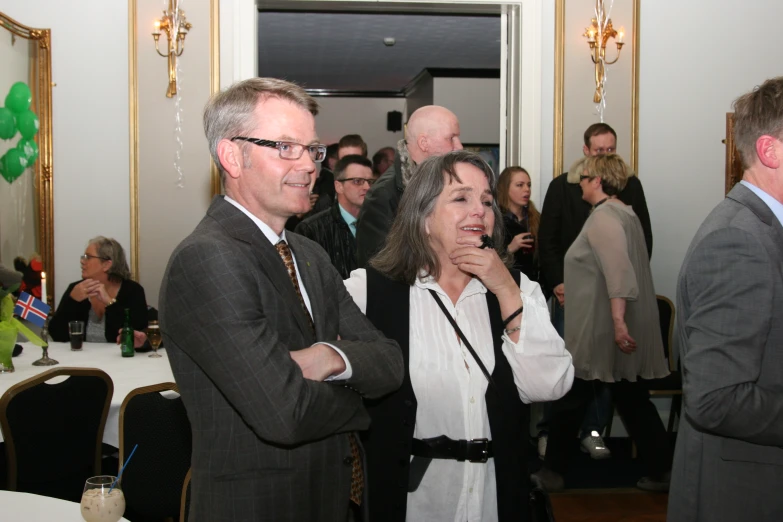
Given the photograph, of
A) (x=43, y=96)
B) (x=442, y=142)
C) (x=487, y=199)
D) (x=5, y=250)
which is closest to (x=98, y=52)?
(x=43, y=96)

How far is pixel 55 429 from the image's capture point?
9.84ft

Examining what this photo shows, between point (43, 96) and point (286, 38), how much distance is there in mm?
4277

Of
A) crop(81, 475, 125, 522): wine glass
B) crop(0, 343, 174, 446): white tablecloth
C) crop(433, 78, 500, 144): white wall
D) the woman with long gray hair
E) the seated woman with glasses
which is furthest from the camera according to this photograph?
crop(433, 78, 500, 144): white wall

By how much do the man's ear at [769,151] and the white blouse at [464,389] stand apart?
2.09ft

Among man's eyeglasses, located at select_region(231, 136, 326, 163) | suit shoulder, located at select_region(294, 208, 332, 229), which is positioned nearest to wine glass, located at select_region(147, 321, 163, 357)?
suit shoulder, located at select_region(294, 208, 332, 229)

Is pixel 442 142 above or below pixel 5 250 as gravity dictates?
above

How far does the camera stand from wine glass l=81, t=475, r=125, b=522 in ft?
6.13

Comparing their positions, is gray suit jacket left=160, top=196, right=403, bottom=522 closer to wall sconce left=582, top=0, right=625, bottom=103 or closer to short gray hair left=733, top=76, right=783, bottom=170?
short gray hair left=733, top=76, right=783, bottom=170

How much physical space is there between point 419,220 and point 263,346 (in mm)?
790

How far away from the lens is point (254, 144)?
1691 millimetres

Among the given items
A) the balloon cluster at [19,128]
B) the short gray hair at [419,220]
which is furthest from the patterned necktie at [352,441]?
the balloon cluster at [19,128]

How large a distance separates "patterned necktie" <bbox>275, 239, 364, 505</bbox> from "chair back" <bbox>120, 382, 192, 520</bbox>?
1167 mm

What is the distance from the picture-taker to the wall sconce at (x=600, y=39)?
5.39 m

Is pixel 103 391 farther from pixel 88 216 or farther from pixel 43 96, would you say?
pixel 43 96
